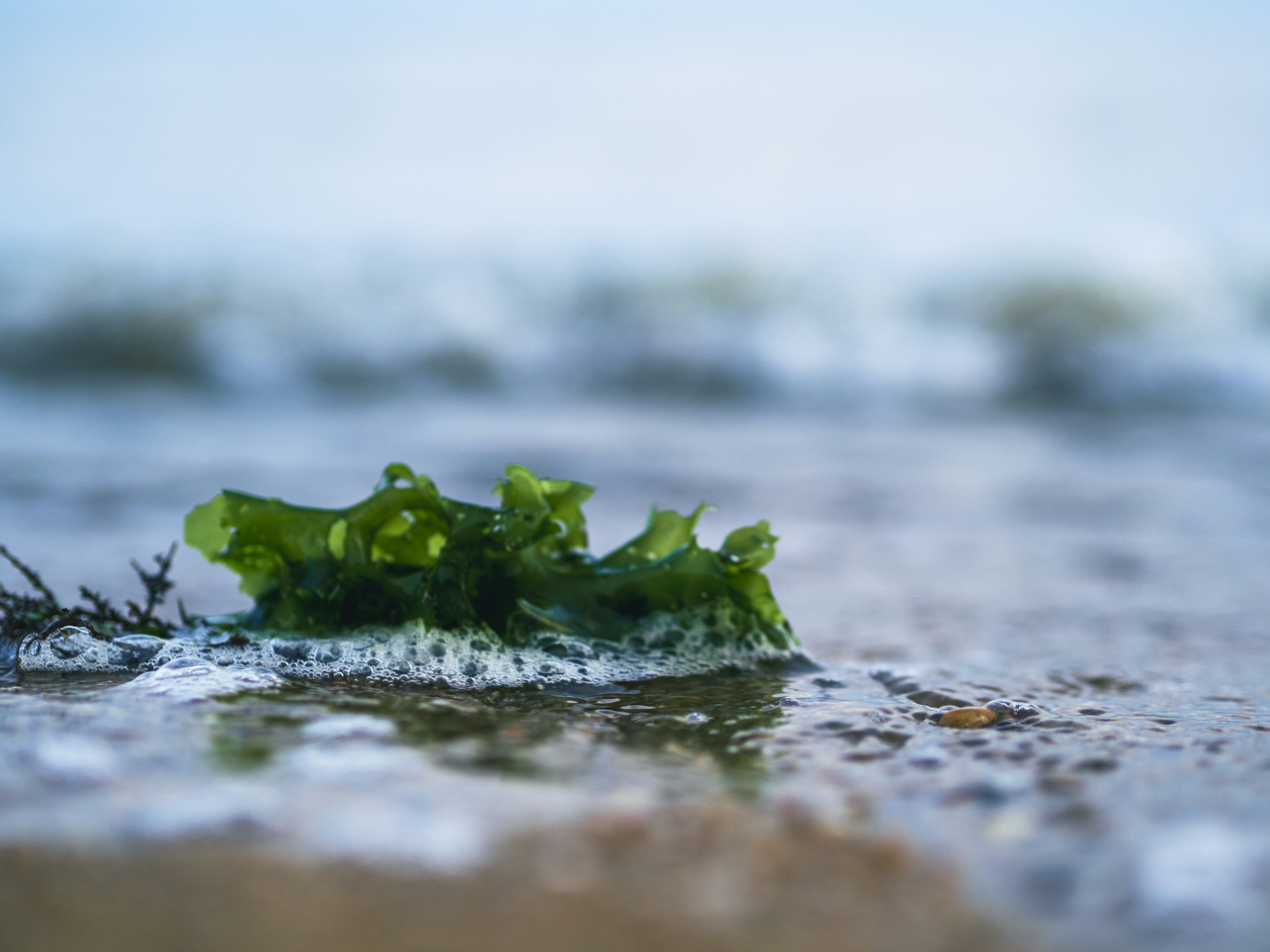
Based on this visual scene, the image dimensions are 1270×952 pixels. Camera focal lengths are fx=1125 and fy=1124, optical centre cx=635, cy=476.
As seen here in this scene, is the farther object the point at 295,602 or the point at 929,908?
the point at 295,602

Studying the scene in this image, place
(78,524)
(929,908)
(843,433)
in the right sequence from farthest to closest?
1. (843,433)
2. (78,524)
3. (929,908)

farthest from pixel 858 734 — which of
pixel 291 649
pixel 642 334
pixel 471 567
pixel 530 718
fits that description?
pixel 642 334

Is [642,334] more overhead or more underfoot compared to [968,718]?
more overhead

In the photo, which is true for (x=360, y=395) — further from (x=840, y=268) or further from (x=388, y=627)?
(x=388, y=627)

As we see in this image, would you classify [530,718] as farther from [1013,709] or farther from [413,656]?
[1013,709]

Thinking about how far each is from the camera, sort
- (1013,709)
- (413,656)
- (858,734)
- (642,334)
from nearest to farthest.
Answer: (858,734) → (1013,709) → (413,656) → (642,334)

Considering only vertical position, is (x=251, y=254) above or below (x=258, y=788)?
above

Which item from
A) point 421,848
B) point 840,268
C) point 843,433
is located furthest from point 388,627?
point 840,268
